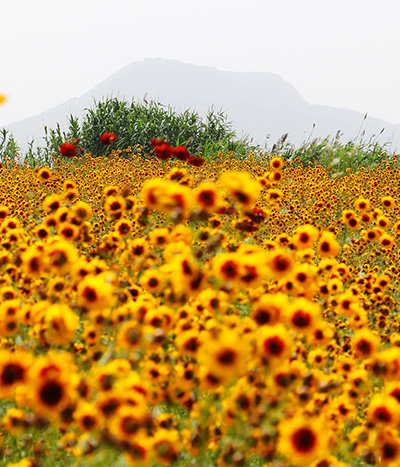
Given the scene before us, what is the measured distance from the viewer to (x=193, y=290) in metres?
1.73

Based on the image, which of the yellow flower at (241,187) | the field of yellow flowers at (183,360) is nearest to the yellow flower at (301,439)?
the field of yellow flowers at (183,360)

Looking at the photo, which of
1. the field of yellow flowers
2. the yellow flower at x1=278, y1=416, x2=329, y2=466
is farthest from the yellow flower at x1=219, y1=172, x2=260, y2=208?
the yellow flower at x1=278, y1=416, x2=329, y2=466

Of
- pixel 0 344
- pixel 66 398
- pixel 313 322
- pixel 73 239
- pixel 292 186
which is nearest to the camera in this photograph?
pixel 66 398

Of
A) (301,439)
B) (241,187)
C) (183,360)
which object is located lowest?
(183,360)

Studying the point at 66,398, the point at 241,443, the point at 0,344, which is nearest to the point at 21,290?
the point at 0,344

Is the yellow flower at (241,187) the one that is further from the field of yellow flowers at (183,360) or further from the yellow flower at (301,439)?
the yellow flower at (301,439)

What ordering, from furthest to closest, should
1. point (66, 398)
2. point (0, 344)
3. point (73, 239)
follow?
1. point (73, 239)
2. point (0, 344)
3. point (66, 398)

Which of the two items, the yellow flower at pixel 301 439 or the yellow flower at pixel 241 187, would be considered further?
the yellow flower at pixel 241 187

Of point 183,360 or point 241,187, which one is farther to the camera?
point 183,360

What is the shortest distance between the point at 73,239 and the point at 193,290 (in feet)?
3.23

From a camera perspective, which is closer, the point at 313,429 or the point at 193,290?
the point at 313,429

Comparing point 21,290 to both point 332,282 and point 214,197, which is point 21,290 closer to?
point 214,197

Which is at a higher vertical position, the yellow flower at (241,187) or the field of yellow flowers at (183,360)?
the yellow flower at (241,187)

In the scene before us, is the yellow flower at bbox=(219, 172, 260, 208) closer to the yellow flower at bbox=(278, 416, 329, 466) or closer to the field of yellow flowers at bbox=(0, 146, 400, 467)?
the field of yellow flowers at bbox=(0, 146, 400, 467)
